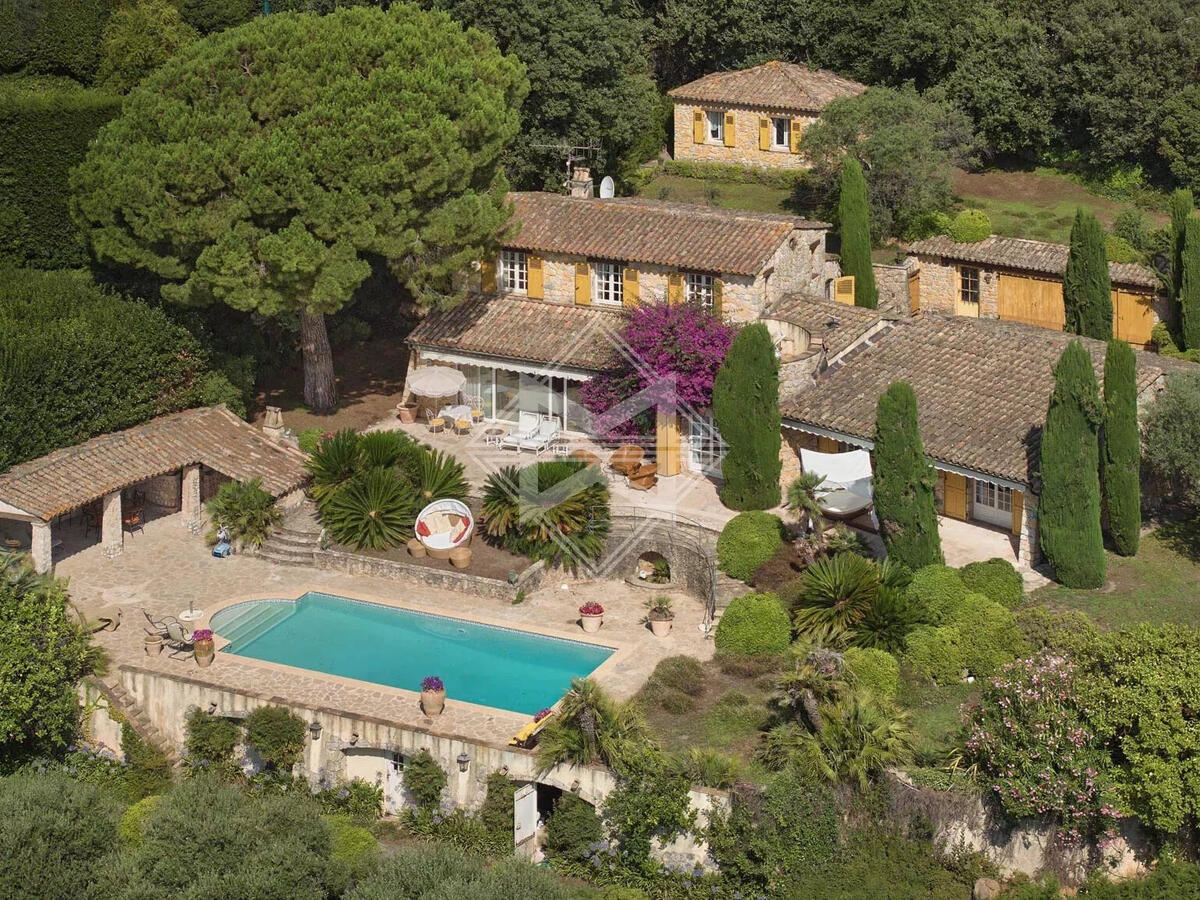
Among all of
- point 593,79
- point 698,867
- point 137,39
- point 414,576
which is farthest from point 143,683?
point 593,79

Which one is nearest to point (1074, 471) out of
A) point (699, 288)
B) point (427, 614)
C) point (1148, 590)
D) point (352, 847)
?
point (1148, 590)

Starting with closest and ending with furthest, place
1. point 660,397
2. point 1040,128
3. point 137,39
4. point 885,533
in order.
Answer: point 885,533 < point 660,397 < point 137,39 < point 1040,128

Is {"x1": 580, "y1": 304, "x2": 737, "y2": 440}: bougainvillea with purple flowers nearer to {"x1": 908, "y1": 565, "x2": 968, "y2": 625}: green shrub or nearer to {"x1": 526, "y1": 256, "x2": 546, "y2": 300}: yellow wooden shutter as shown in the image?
{"x1": 526, "y1": 256, "x2": 546, "y2": 300}: yellow wooden shutter

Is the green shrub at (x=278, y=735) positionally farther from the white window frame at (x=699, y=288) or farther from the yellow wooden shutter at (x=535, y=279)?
the yellow wooden shutter at (x=535, y=279)

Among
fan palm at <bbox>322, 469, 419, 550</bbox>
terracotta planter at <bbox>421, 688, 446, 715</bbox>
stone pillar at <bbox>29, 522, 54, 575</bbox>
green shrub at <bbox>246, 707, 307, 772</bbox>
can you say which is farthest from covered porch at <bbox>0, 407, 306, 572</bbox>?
terracotta planter at <bbox>421, 688, 446, 715</bbox>

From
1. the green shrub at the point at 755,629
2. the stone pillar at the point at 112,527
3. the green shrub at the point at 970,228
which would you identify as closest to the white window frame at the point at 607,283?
the green shrub at the point at 755,629

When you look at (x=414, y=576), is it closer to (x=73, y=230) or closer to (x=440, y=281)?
(x=440, y=281)
